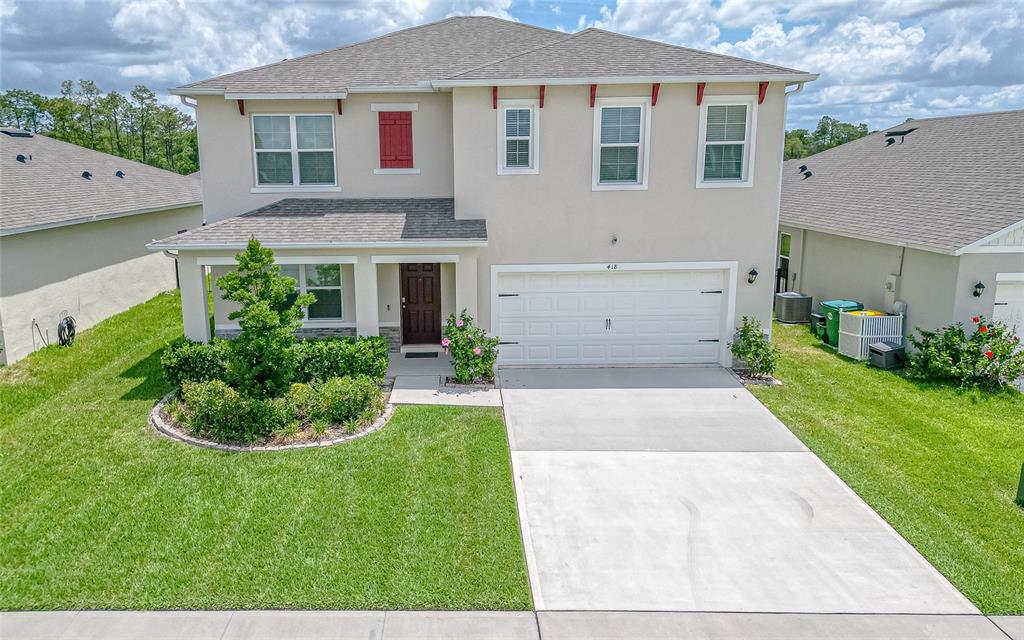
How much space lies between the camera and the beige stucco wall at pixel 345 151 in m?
14.1

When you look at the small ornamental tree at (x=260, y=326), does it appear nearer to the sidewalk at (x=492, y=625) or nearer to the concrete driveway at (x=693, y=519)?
the concrete driveway at (x=693, y=519)

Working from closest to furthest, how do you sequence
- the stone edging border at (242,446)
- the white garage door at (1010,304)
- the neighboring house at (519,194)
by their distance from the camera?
1. the stone edging border at (242,446)
2. the neighboring house at (519,194)
3. the white garage door at (1010,304)

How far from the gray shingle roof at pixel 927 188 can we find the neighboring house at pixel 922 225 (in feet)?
0.11

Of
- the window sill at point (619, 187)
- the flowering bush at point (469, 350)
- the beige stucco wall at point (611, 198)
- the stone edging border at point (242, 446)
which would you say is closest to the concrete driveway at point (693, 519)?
the flowering bush at point (469, 350)

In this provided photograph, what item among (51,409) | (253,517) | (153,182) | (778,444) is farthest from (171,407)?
(153,182)

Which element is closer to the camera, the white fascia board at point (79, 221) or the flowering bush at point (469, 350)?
the flowering bush at point (469, 350)

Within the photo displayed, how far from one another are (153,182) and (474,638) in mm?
23264

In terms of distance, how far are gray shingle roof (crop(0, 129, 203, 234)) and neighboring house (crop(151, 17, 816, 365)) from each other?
162 inches

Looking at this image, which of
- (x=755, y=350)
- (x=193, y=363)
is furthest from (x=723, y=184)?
(x=193, y=363)

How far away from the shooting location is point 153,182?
23734mm

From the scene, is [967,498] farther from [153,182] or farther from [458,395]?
[153,182]

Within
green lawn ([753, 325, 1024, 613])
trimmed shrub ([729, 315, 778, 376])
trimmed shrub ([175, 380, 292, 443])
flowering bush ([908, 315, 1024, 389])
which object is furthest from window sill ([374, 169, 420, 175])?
flowering bush ([908, 315, 1024, 389])

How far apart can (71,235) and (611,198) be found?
43.2 feet

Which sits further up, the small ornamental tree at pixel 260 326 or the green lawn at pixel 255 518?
the small ornamental tree at pixel 260 326
